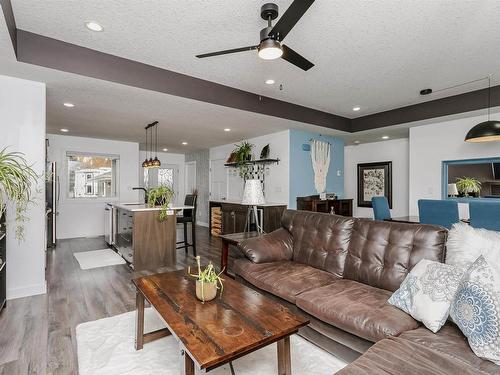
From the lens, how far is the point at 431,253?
205 cm

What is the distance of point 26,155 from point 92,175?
4.27m

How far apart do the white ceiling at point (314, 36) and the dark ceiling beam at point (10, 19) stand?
0.17ft

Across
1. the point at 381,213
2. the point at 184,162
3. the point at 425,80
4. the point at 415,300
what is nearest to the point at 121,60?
the point at 415,300

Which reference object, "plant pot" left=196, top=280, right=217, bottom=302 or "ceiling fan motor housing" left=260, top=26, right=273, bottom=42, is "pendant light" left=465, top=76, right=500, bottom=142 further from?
"plant pot" left=196, top=280, right=217, bottom=302

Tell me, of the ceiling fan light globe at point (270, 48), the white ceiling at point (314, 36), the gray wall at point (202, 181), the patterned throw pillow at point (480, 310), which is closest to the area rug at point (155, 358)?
the patterned throw pillow at point (480, 310)

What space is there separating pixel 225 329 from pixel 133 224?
3.10 metres

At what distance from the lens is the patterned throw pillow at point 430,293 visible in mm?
1573

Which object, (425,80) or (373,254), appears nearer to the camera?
(373,254)

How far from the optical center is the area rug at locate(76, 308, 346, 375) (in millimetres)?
1835

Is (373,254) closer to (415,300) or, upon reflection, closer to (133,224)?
(415,300)

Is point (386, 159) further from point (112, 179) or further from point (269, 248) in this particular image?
point (112, 179)

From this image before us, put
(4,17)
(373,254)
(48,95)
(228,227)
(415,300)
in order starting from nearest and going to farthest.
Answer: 1. (415,300)
2. (4,17)
3. (373,254)
4. (48,95)
5. (228,227)

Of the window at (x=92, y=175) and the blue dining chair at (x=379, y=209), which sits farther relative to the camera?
the window at (x=92, y=175)

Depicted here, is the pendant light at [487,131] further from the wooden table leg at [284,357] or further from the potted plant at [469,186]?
the wooden table leg at [284,357]
